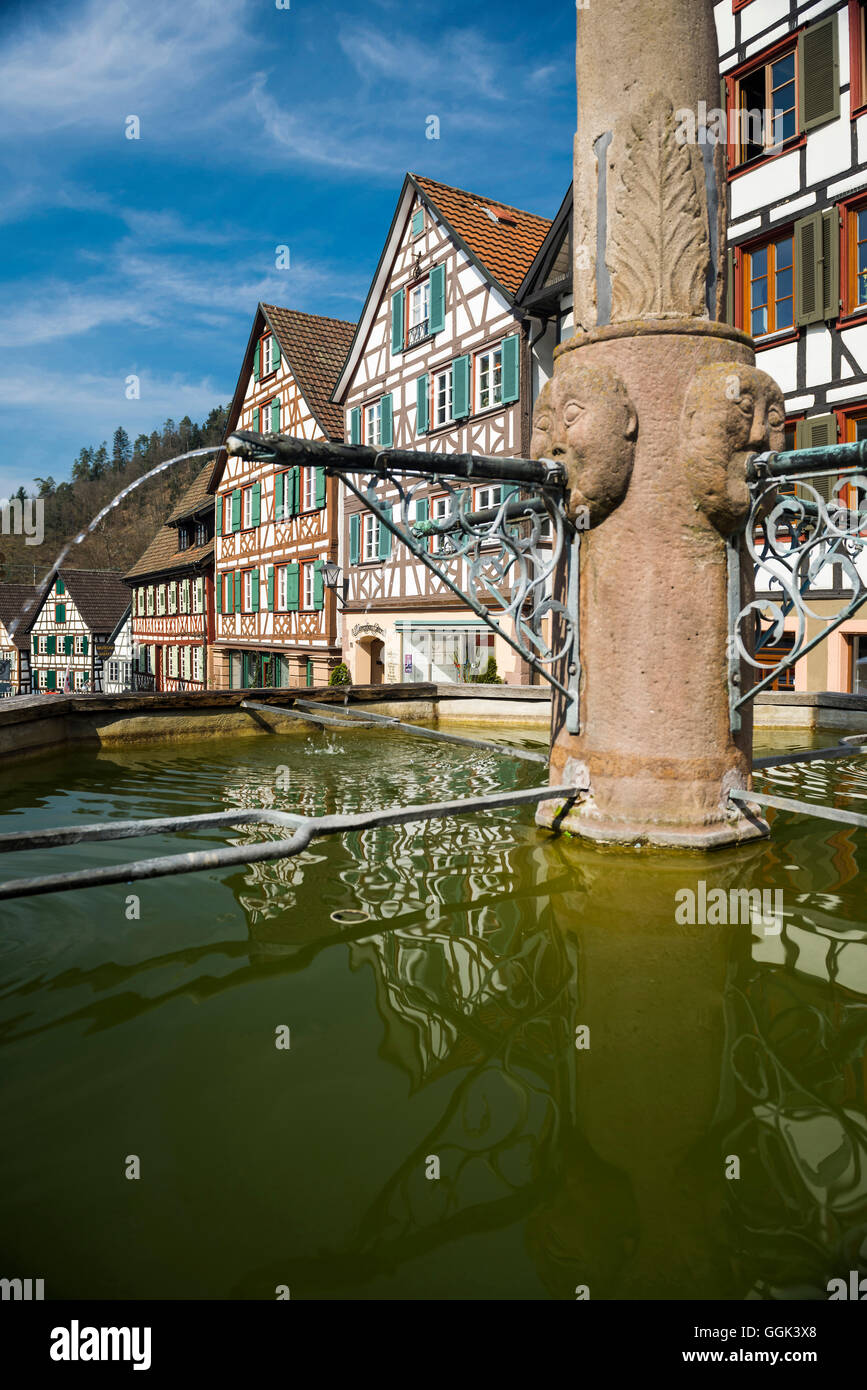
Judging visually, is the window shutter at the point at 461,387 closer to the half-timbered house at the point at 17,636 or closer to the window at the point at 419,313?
the window at the point at 419,313

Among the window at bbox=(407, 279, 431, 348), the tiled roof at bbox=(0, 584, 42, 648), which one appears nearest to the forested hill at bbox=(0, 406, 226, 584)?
the tiled roof at bbox=(0, 584, 42, 648)

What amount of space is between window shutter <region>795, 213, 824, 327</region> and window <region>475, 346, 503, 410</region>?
227 inches

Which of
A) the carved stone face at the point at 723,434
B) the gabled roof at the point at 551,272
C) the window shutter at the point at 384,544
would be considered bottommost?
the carved stone face at the point at 723,434

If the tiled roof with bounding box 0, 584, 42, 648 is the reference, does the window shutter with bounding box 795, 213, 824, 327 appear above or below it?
above

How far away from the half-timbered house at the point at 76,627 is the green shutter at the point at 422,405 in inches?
1026

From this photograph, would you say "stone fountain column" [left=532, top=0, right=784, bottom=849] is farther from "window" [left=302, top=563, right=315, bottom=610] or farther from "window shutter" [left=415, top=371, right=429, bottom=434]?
"window" [left=302, top=563, right=315, bottom=610]

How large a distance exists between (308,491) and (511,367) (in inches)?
344

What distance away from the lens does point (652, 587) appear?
178 inches

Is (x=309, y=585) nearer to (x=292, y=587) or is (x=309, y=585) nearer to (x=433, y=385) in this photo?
(x=292, y=587)

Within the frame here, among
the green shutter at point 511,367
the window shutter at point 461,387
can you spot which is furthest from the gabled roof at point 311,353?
the green shutter at point 511,367

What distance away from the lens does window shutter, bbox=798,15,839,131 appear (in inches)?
478

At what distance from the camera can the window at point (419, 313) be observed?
19192 mm

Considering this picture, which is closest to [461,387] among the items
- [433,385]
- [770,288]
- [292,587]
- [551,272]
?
[433,385]

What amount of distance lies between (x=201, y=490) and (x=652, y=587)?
31.2 metres
